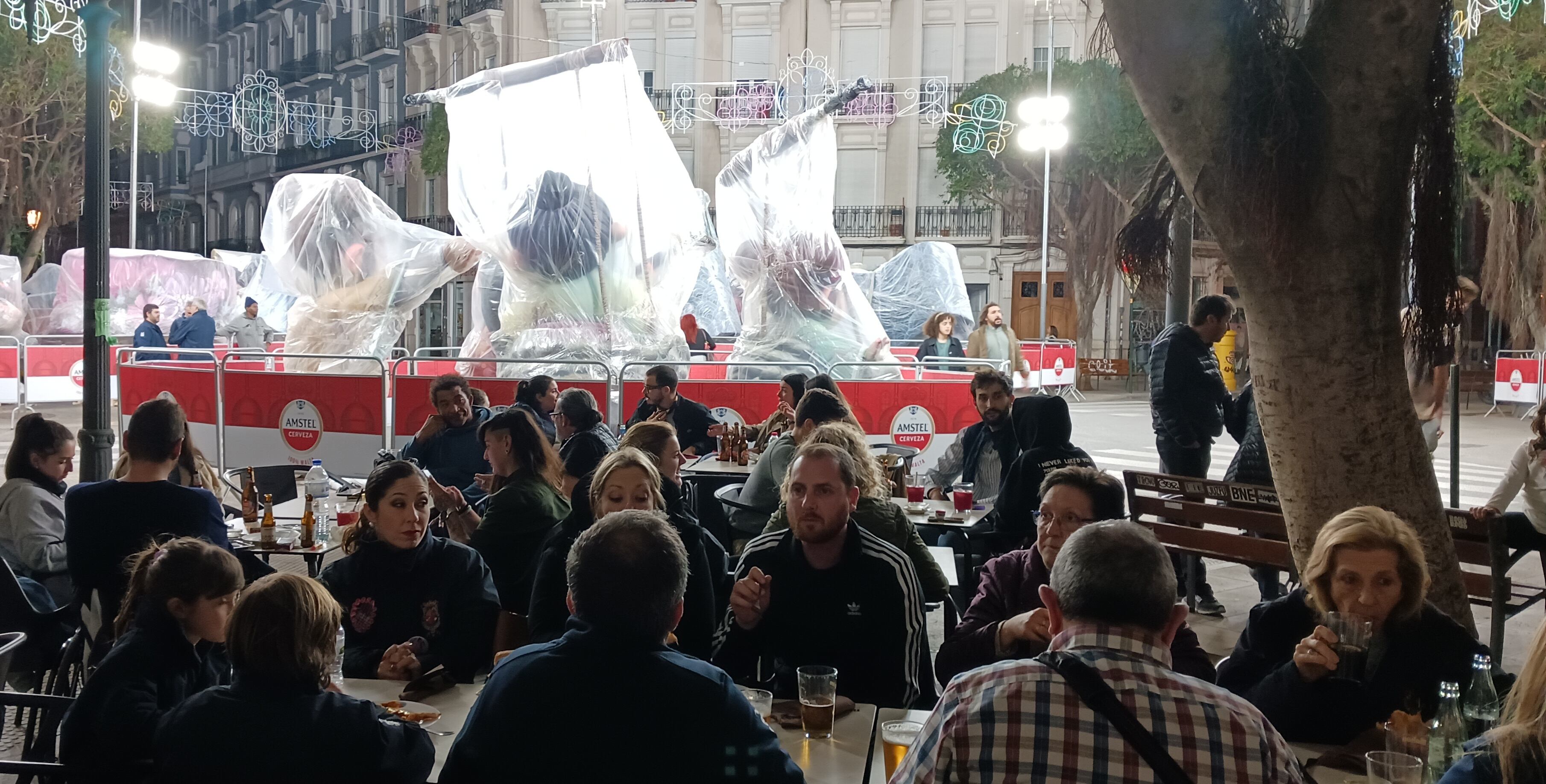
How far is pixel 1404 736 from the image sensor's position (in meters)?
2.86

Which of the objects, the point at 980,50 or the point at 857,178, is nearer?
the point at 980,50

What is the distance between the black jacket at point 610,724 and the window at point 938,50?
34090 mm

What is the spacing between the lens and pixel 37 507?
505cm

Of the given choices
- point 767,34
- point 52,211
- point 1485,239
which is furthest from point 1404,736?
point 52,211

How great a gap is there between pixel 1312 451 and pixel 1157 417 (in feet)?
12.2

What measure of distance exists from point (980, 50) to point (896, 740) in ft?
111

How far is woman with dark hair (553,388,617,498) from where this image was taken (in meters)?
5.87

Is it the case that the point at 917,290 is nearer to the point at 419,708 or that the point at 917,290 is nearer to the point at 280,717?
the point at 419,708

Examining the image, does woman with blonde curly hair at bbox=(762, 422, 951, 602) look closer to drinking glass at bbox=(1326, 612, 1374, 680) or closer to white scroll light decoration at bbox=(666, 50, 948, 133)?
drinking glass at bbox=(1326, 612, 1374, 680)

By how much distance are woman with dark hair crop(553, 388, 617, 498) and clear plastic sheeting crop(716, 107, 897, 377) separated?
19.5ft

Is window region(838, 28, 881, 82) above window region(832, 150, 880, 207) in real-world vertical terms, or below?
above

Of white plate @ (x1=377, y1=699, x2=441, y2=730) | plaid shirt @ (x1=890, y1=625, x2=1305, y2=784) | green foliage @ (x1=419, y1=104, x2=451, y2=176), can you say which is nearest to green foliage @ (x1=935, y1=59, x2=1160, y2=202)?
green foliage @ (x1=419, y1=104, x2=451, y2=176)

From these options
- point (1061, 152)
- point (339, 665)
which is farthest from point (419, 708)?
point (1061, 152)

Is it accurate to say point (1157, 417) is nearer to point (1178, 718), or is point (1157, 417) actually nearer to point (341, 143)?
point (1178, 718)
